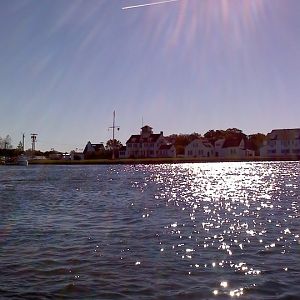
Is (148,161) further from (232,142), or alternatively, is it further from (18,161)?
(18,161)

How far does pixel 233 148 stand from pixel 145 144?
28675mm

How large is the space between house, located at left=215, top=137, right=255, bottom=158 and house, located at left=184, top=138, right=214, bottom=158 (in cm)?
257

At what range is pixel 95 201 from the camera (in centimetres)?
3341

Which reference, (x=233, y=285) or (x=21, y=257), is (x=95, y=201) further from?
(x=233, y=285)

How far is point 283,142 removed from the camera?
16412 cm

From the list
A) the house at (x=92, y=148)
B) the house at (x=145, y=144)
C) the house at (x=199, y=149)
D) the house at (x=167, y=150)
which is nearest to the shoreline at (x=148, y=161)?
the house at (x=199, y=149)

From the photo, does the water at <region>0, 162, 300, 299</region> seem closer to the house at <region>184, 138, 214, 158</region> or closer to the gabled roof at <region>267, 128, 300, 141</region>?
the gabled roof at <region>267, 128, 300, 141</region>

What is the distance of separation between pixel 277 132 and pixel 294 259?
15538 centimetres

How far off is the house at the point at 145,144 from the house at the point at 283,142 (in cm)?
3444

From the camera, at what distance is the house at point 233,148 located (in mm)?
167625

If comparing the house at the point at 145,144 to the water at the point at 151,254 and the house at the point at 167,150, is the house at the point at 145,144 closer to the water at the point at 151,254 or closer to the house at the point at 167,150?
the house at the point at 167,150

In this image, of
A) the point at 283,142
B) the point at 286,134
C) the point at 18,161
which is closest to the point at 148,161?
the point at 18,161

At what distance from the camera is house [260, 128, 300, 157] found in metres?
163

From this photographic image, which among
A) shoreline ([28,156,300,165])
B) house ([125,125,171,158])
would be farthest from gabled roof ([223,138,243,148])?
house ([125,125,171,158])
